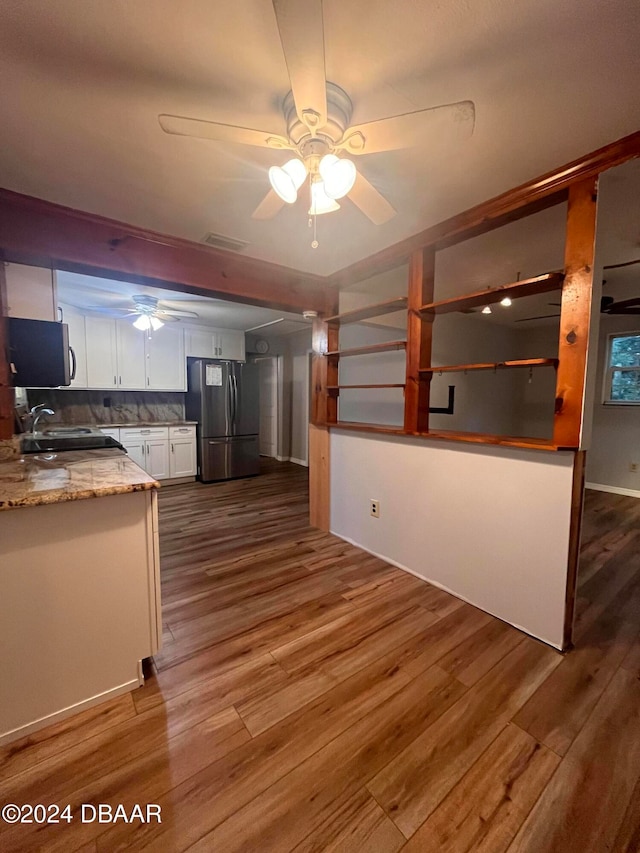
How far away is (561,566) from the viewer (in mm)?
1713

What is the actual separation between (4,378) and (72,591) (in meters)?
1.40

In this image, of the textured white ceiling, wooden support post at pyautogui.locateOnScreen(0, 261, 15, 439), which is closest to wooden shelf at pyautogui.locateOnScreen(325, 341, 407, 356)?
the textured white ceiling

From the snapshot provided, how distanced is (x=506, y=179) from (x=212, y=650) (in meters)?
2.77

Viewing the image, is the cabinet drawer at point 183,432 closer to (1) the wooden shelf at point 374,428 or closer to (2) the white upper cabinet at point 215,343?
(2) the white upper cabinet at point 215,343

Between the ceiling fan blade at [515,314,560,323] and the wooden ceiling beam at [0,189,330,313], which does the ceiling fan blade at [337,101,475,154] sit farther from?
the ceiling fan blade at [515,314,560,323]

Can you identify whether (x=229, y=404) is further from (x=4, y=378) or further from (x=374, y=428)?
(x=4, y=378)

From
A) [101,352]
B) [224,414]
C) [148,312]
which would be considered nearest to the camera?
[148,312]

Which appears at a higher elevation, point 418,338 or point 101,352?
point 101,352

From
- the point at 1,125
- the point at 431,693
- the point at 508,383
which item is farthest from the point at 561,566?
the point at 508,383

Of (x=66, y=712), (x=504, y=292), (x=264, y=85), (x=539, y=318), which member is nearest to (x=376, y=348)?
(x=504, y=292)

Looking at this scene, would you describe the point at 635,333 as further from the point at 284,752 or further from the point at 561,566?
the point at 284,752

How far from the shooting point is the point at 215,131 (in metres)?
1.13

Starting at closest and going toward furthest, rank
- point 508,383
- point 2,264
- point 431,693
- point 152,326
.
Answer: point 431,693, point 2,264, point 152,326, point 508,383

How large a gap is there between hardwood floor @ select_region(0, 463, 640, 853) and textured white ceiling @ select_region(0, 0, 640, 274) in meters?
2.34
